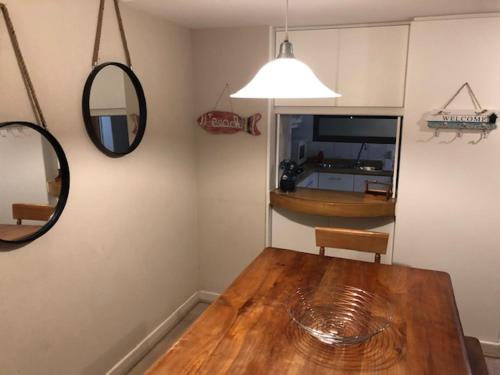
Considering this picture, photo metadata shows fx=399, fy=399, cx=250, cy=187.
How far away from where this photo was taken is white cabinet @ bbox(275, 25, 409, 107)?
267cm

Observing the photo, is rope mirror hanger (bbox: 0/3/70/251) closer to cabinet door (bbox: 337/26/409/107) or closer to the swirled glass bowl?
the swirled glass bowl

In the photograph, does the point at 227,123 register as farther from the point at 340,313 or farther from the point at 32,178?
the point at 340,313

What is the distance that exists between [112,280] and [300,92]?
1658 millimetres

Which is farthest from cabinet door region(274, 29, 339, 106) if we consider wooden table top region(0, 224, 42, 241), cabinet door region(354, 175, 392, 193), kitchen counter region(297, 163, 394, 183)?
wooden table top region(0, 224, 42, 241)

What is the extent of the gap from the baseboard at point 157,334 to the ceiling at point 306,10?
7.05 ft

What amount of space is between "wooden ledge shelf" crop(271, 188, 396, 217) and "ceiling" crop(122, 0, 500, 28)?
1220 mm

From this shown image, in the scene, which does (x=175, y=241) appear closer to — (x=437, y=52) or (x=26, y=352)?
(x=26, y=352)

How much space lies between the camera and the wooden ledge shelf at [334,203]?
2.80 meters

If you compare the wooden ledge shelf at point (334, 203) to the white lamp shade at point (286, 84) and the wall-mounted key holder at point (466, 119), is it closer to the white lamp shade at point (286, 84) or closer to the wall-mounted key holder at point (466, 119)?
the wall-mounted key holder at point (466, 119)

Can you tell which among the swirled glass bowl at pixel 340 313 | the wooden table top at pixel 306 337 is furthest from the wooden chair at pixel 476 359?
the swirled glass bowl at pixel 340 313

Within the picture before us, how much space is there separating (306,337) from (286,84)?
0.93 metres

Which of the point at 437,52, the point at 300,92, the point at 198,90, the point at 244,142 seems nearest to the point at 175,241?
the point at 244,142

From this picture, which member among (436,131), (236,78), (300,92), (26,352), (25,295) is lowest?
(26,352)

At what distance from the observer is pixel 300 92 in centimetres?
143
